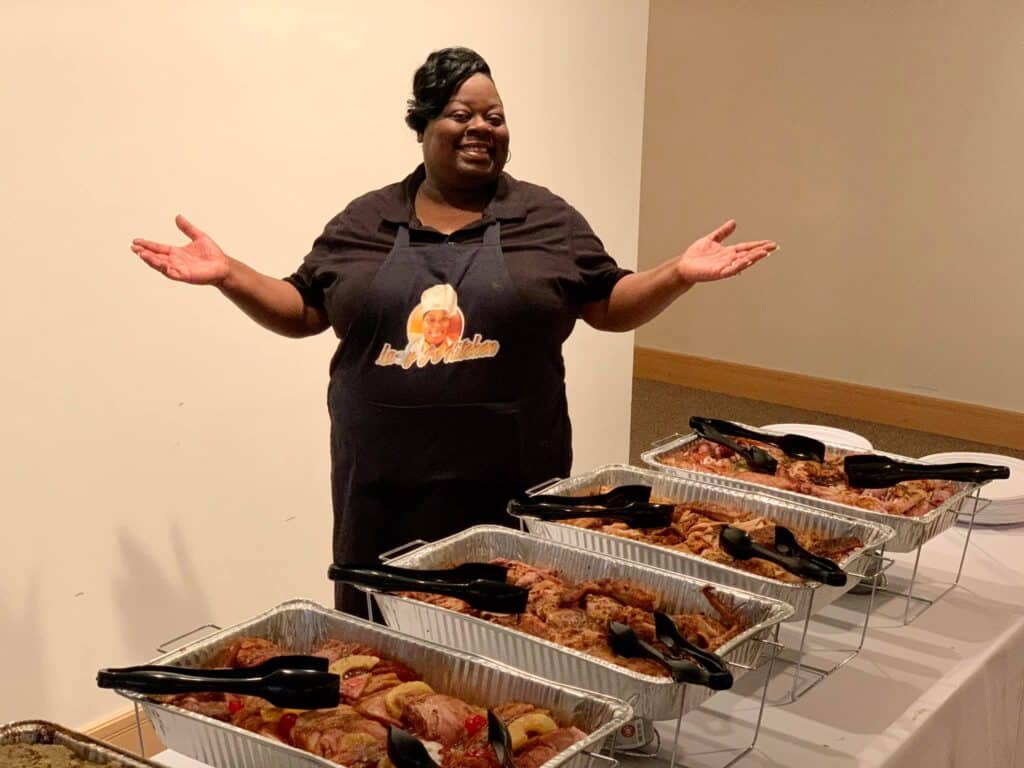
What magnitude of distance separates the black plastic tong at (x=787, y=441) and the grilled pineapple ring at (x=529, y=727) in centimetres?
92

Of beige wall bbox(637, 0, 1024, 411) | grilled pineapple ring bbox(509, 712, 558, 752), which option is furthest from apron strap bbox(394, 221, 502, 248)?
beige wall bbox(637, 0, 1024, 411)

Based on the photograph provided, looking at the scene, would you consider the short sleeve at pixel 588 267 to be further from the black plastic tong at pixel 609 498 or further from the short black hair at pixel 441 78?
the black plastic tong at pixel 609 498

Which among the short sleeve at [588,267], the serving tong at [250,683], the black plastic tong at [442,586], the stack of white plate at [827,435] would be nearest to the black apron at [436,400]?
the short sleeve at [588,267]

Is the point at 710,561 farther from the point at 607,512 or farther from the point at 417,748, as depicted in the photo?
the point at 417,748

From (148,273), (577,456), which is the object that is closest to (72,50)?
(148,273)

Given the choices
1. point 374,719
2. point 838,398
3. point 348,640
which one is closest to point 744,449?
point 348,640

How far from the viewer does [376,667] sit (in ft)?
4.04

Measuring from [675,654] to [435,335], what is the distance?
32.6 inches

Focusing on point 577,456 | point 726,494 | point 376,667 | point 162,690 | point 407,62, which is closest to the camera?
point 162,690

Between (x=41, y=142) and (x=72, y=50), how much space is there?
0.19 m

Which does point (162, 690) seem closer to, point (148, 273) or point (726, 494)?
point (726, 494)

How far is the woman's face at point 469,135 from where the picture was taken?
77.5 inches

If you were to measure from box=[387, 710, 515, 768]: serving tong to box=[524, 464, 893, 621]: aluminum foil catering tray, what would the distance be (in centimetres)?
46

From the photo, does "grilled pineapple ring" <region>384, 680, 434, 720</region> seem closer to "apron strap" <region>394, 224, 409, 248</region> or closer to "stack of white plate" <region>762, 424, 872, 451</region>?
"apron strap" <region>394, 224, 409, 248</region>
